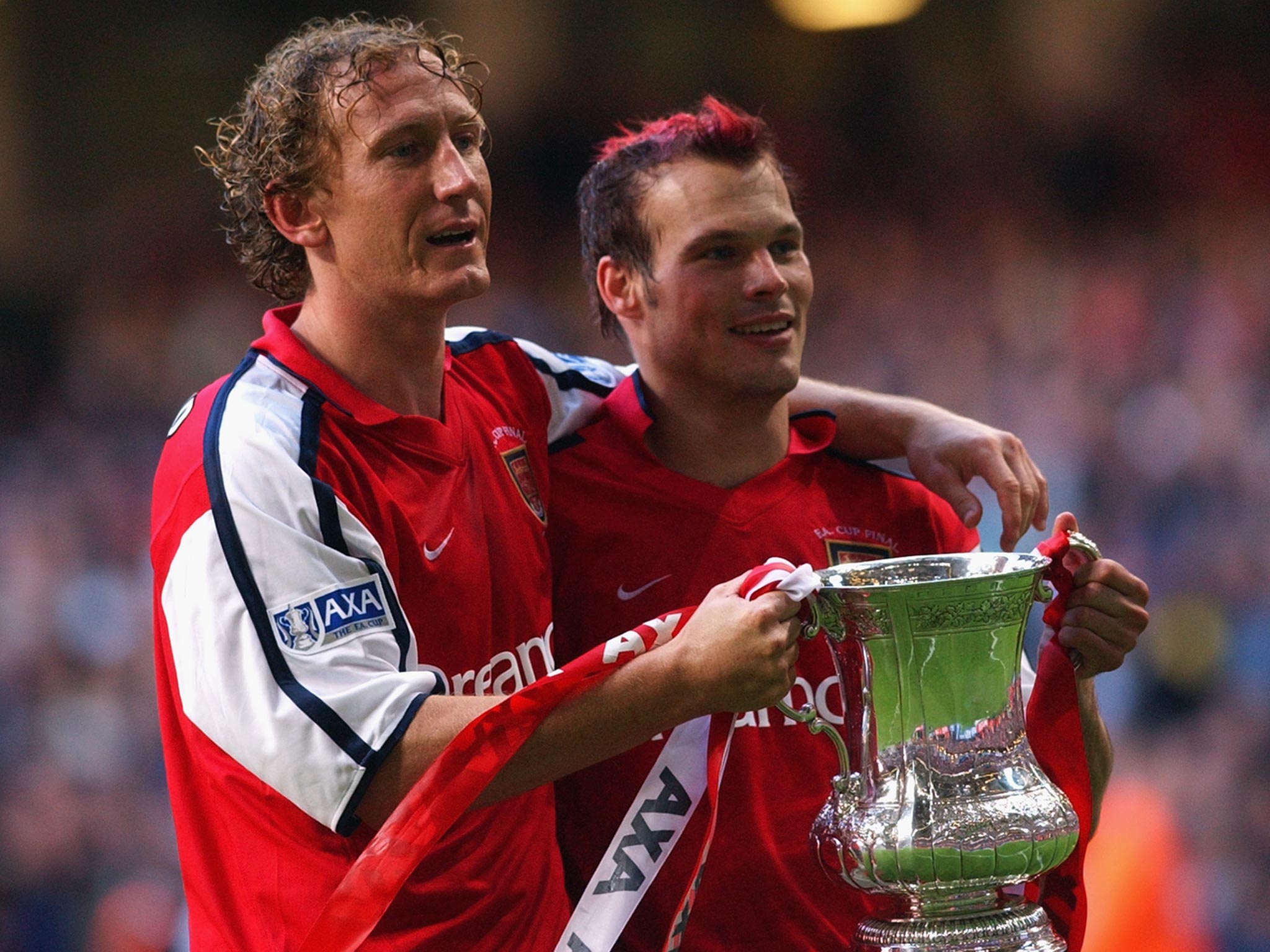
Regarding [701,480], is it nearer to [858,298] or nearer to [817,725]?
[817,725]

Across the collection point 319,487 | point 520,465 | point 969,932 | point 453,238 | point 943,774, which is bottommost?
point 969,932

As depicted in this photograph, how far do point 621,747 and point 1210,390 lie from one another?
506cm

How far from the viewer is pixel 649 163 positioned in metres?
2.91

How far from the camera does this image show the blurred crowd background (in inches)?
237

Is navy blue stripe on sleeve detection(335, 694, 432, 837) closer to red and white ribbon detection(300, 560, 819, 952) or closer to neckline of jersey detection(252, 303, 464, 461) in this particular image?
red and white ribbon detection(300, 560, 819, 952)

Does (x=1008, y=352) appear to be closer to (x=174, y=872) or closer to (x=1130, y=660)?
(x=1130, y=660)

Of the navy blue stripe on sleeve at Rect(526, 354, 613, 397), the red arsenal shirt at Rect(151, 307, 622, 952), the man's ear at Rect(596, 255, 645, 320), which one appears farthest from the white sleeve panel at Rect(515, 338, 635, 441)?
the red arsenal shirt at Rect(151, 307, 622, 952)

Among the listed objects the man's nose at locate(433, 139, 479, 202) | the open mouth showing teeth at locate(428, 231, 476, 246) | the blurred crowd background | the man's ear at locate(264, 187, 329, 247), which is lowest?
the blurred crowd background

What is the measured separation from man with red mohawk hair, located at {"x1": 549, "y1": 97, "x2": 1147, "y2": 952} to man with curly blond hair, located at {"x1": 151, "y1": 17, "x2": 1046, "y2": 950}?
0.45ft

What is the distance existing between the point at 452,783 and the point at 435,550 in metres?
0.43

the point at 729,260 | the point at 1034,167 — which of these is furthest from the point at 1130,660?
the point at 729,260

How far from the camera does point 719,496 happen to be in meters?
2.78

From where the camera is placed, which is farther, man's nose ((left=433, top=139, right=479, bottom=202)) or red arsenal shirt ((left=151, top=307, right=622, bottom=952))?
man's nose ((left=433, top=139, right=479, bottom=202))

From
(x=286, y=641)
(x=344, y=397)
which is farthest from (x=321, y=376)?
(x=286, y=641)
